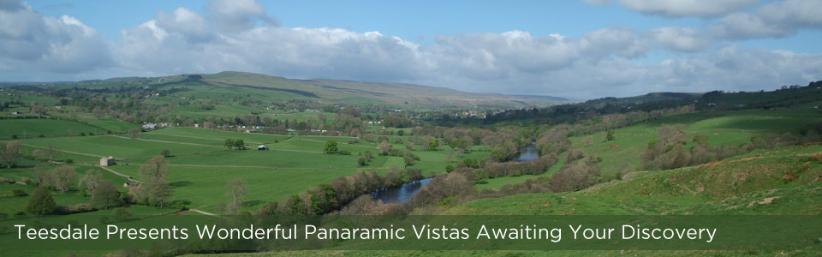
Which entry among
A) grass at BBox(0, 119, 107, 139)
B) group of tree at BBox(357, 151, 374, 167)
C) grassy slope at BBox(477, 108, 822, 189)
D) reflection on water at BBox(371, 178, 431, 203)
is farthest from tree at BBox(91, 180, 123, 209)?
grass at BBox(0, 119, 107, 139)

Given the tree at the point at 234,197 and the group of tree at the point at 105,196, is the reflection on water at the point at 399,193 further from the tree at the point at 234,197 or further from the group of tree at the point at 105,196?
the group of tree at the point at 105,196

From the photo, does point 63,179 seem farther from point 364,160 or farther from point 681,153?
point 681,153

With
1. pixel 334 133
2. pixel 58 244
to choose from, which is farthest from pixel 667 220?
pixel 334 133

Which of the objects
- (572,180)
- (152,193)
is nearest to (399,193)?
(572,180)

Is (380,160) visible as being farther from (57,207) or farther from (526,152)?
(57,207)

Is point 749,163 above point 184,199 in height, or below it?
above

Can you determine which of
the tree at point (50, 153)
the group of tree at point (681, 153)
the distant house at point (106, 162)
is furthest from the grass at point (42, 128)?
the group of tree at point (681, 153)

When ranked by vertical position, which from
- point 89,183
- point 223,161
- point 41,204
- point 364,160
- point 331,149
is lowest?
point 223,161
